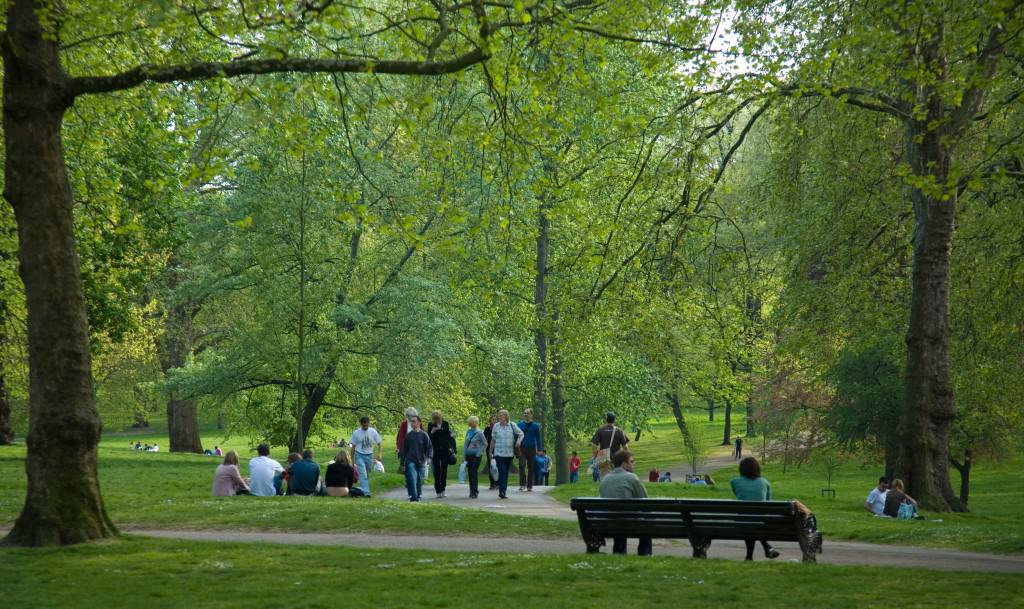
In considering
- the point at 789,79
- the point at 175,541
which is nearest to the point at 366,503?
the point at 175,541

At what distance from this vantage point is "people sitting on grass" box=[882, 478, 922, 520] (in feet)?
64.9

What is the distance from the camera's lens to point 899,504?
20031 millimetres

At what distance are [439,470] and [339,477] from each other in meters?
2.66

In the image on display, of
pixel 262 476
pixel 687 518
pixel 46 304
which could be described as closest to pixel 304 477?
pixel 262 476

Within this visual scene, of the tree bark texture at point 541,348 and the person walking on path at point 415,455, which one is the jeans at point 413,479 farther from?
the tree bark texture at point 541,348

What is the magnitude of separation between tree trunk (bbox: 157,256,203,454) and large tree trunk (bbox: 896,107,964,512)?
24.4 m

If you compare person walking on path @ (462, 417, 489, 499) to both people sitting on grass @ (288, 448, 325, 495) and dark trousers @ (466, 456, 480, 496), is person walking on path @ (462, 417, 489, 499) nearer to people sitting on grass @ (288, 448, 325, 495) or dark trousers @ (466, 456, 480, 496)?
dark trousers @ (466, 456, 480, 496)

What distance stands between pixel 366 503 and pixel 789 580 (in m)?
9.58

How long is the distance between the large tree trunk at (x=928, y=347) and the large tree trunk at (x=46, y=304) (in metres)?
13.8

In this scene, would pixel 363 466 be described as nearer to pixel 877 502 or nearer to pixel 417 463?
pixel 417 463

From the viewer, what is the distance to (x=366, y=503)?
60.6 feet

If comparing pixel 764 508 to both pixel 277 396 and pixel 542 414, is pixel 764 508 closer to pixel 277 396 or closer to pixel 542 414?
pixel 542 414

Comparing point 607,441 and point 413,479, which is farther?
point 413,479

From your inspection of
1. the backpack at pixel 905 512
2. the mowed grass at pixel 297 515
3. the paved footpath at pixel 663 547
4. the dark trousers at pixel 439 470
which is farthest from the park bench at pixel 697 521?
the dark trousers at pixel 439 470
